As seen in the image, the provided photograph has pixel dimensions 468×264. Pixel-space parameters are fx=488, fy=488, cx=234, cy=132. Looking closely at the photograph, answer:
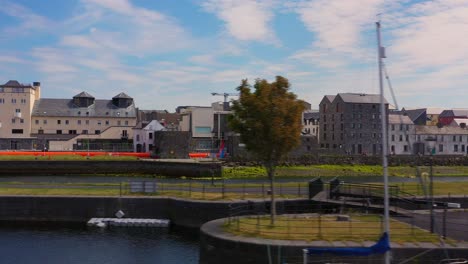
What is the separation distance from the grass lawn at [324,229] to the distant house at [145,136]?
75.4m

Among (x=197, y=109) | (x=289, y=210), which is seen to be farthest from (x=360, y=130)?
(x=289, y=210)

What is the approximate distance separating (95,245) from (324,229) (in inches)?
533

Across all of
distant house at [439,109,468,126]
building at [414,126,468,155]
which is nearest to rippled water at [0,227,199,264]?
building at [414,126,468,155]

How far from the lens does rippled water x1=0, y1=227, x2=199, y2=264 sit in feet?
83.9

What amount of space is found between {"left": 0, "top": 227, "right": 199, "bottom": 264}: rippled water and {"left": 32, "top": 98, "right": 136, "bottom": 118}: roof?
3562 inches

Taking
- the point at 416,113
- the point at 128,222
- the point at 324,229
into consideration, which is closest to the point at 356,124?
the point at 416,113

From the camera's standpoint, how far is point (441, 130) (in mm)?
120562

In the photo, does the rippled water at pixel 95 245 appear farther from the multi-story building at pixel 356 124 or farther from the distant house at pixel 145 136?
the multi-story building at pixel 356 124

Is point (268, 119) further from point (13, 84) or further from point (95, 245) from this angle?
point (13, 84)

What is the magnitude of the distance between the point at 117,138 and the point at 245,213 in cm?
8561

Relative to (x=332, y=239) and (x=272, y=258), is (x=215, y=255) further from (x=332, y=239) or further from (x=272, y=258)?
(x=332, y=239)

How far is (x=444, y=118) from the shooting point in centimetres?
15575

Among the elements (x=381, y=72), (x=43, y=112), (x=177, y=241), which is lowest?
(x=177, y=241)

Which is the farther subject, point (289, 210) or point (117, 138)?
point (117, 138)
